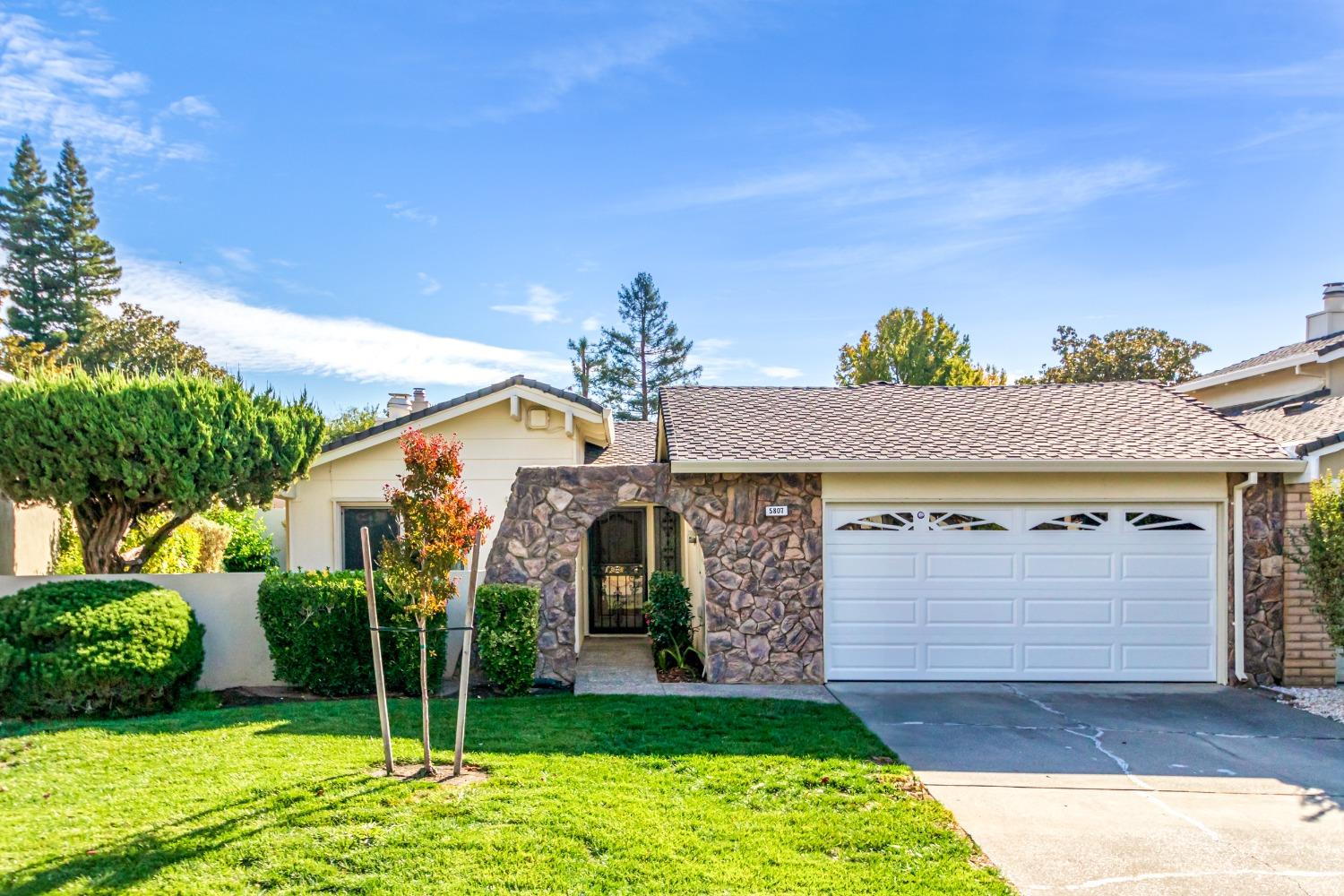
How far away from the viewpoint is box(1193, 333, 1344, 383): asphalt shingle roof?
13.7 meters

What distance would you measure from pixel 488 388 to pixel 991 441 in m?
7.44

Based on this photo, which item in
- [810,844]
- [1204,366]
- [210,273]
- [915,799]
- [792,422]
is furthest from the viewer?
[1204,366]

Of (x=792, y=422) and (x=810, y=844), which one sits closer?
(x=810, y=844)

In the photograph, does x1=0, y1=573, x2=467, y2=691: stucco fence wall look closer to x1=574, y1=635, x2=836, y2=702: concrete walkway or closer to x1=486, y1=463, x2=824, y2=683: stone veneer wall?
x1=486, y1=463, x2=824, y2=683: stone veneer wall

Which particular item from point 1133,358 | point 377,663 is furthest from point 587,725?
point 1133,358

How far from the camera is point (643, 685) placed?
9.14 m

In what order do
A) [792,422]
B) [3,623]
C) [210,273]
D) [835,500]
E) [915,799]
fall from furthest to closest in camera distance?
[210,273] → [792,422] → [835,500] → [3,623] → [915,799]

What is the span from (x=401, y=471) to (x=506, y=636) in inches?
194

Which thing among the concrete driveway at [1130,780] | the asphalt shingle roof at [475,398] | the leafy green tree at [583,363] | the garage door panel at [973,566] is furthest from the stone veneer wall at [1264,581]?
the leafy green tree at [583,363]

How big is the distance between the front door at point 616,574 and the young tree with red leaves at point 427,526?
8093 millimetres

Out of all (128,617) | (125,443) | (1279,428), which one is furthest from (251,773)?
(1279,428)

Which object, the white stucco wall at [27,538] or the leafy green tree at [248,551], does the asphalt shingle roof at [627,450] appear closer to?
the leafy green tree at [248,551]

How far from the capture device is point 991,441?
962 cm

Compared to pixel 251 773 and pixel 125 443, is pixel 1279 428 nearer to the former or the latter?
pixel 251 773
